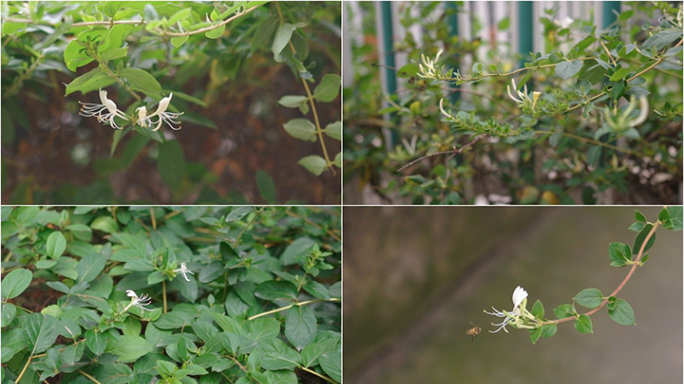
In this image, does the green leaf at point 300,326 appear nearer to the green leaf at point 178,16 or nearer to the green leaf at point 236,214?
the green leaf at point 236,214

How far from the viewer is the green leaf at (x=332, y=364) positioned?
49cm

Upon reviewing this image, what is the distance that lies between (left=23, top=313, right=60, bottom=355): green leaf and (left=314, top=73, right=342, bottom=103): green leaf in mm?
416

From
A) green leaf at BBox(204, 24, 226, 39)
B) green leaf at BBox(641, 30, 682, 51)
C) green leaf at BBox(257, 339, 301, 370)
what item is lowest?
green leaf at BBox(257, 339, 301, 370)

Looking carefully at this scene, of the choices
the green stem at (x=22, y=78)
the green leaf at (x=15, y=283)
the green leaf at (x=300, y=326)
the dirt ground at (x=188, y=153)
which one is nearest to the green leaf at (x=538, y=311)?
the green leaf at (x=300, y=326)

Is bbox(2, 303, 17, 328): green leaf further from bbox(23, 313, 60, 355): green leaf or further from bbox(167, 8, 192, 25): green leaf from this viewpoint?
bbox(167, 8, 192, 25): green leaf

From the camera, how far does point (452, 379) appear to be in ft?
2.13

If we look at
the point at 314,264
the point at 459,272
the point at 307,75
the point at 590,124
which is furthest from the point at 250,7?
the point at 590,124

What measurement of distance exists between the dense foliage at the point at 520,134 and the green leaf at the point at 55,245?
1.49ft

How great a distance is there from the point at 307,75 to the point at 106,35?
23 cm

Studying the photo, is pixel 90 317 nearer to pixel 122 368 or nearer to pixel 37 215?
pixel 122 368

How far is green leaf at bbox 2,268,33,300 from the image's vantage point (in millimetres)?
504

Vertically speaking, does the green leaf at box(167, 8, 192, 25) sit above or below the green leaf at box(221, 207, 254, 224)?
above

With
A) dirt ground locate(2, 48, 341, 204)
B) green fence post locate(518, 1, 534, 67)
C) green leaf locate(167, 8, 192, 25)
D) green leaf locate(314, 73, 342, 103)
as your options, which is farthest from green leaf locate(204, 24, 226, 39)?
green fence post locate(518, 1, 534, 67)

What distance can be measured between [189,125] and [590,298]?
892 millimetres
